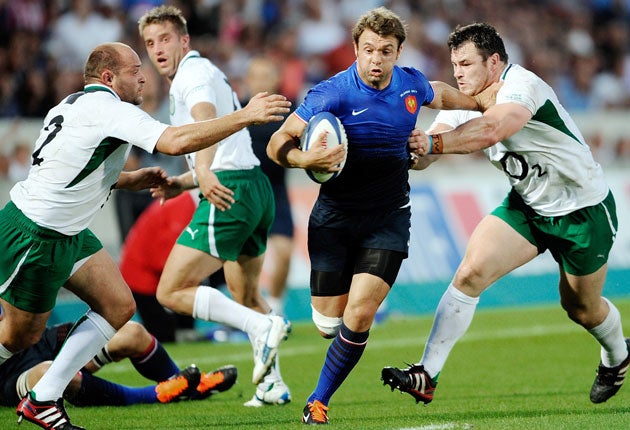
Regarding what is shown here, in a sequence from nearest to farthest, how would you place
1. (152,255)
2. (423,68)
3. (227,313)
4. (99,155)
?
(99,155) → (227,313) → (152,255) → (423,68)

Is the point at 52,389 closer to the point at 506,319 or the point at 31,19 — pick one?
the point at 506,319

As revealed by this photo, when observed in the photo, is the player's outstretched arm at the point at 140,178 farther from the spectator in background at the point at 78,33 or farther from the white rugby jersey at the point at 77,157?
the spectator in background at the point at 78,33

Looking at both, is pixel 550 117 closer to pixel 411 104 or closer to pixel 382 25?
pixel 411 104

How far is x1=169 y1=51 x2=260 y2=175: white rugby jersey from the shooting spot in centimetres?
777

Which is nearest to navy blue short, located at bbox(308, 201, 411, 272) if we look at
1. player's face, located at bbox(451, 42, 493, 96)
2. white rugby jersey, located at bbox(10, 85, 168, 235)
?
player's face, located at bbox(451, 42, 493, 96)

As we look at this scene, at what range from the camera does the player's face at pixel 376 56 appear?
6.55 metres

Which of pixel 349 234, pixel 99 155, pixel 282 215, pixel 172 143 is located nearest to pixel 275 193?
pixel 282 215

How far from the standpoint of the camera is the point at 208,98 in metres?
Answer: 7.70

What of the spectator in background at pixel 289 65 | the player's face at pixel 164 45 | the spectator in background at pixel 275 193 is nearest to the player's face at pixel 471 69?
the player's face at pixel 164 45

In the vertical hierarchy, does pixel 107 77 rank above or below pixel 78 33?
above

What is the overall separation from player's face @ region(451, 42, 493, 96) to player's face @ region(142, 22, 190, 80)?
7.55 feet

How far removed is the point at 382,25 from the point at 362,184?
1.03 metres

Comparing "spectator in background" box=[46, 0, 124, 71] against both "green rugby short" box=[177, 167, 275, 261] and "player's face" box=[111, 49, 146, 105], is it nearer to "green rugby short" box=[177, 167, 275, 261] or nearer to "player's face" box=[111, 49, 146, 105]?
"green rugby short" box=[177, 167, 275, 261]

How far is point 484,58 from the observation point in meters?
7.20
